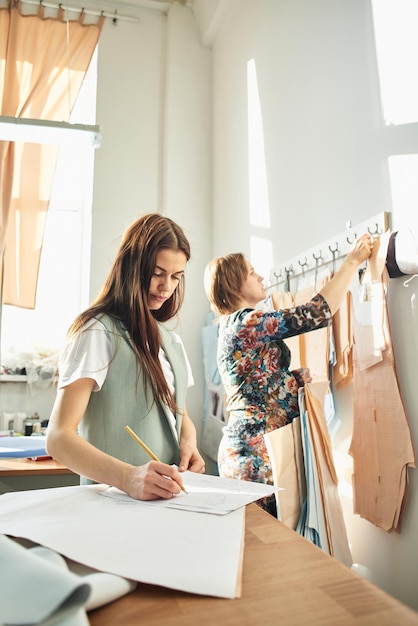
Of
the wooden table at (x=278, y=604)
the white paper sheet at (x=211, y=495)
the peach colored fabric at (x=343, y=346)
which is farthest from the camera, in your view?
the peach colored fabric at (x=343, y=346)

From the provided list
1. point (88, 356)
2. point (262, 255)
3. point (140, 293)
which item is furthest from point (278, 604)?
point (262, 255)

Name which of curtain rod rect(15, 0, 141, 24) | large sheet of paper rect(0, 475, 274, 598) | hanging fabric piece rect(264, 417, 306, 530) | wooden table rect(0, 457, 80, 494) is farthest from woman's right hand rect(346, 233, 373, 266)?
curtain rod rect(15, 0, 141, 24)

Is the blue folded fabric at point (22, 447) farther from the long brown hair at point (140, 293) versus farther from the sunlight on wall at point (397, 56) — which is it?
the sunlight on wall at point (397, 56)

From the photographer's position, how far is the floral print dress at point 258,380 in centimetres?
138

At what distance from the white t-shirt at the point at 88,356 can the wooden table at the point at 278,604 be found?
0.49 m

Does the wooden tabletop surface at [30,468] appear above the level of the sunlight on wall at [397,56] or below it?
below

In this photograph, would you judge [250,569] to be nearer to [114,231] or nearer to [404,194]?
[404,194]

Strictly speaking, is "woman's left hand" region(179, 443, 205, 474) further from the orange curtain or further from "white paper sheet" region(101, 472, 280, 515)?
the orange curtain

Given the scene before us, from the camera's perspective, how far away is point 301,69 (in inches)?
82.0

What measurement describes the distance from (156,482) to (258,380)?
75 cm

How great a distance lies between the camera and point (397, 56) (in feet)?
4.78

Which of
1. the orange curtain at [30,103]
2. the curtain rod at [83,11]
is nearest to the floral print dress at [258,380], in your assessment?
the orange curtain at [30,103]

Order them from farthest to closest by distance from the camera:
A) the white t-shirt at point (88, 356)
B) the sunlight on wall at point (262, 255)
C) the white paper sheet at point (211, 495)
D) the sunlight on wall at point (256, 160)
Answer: the sunlight on wall at point (256, 160), the sunlight on wall at point (262, 255), the white t-shirt at point (88, 356), the white paper sheet at point (211, 495)

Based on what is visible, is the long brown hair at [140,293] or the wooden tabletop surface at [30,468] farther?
the wooden tabletop surface at [30,468]
